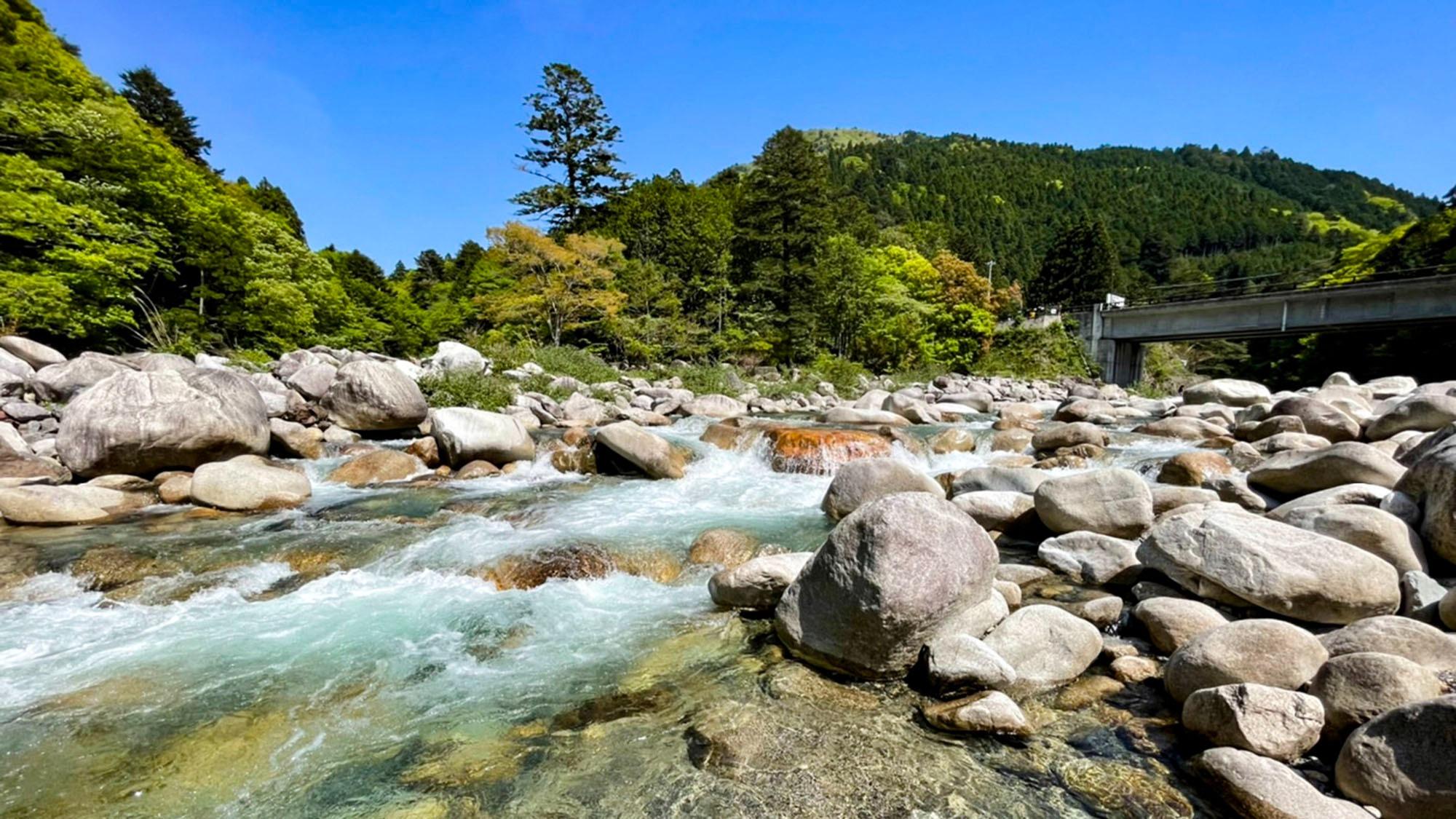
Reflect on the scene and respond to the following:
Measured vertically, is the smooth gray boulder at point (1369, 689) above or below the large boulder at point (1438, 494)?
below

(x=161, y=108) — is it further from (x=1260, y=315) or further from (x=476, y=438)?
(x=1260, y=315)

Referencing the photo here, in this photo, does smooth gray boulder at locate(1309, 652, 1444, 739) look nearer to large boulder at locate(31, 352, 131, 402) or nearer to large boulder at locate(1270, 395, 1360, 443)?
large boulder at locate(1270, 395, 1360, 443)

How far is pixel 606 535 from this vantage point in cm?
695

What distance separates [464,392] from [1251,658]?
14.7 metres

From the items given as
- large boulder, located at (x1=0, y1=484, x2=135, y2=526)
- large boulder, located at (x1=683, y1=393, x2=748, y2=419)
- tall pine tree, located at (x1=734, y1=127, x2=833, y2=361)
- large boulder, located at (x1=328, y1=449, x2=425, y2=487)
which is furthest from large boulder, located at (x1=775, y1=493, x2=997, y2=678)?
tall pine tree, located at (x1=734, y1=127, x2=833, y2=361)

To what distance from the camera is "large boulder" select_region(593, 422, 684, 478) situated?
10.4 metres

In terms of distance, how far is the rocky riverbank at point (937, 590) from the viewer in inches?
118

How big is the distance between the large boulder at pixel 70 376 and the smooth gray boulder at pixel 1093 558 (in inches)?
578

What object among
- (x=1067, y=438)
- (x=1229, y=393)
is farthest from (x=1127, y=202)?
(x=1067, y=438)

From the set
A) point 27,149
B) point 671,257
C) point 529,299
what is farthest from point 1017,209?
point 27,149

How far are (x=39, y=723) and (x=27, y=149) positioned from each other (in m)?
19.2

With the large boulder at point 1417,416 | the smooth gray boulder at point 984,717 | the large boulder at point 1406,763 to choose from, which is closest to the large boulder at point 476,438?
the smooth gray boulder at point 984,717

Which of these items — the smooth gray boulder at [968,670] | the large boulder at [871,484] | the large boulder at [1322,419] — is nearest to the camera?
the smooth gray boulder at [968,670]

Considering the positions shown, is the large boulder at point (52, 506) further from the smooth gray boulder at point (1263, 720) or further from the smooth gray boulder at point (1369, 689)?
the smooth gray boulder at point (1369, 689)
